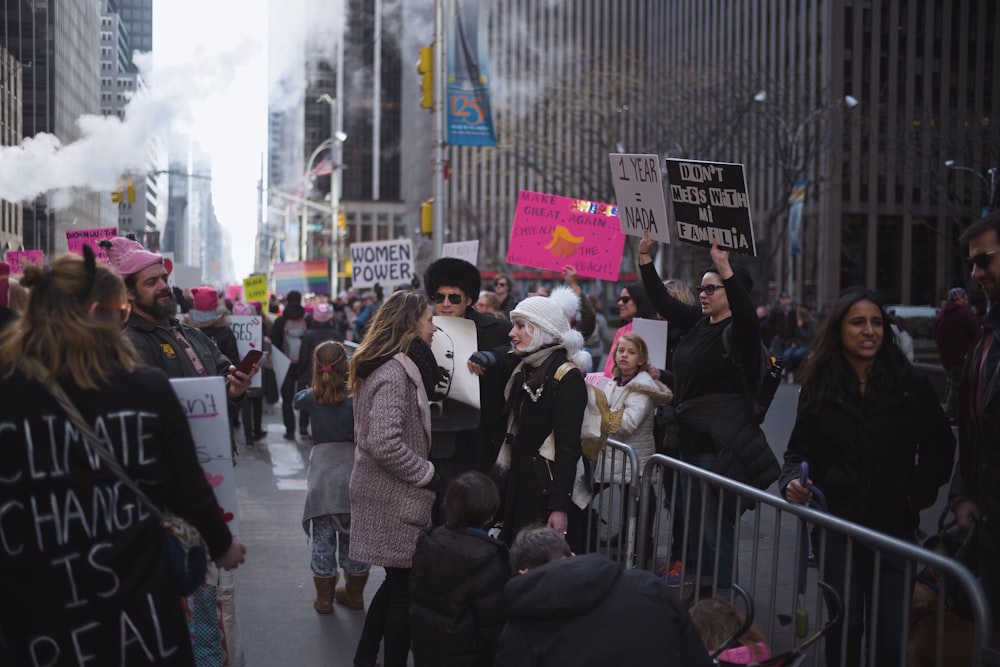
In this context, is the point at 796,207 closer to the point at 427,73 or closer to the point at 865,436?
the point at 427,73

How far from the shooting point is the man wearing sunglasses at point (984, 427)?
3.40 m

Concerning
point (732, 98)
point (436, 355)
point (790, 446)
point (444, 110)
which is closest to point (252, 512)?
point (436, 355)

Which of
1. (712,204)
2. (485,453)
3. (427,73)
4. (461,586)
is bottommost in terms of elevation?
(461,586)

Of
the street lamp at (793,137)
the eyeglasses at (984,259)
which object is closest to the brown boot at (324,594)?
the eyeglasses at (984,259)

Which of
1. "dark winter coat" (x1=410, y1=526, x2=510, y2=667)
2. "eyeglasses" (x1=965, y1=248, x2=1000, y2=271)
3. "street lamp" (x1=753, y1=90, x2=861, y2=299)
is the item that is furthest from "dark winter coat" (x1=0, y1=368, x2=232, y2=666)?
"street lamp" (x1=753, y1=90, x2=861, y2=299)

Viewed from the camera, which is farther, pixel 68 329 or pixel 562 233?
pixel 562 233

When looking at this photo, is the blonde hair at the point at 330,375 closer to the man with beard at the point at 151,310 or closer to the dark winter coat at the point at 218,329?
the man with beard at the point at 151,310

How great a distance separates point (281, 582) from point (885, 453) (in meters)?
4.16

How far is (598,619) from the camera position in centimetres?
307

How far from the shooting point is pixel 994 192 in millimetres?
25062

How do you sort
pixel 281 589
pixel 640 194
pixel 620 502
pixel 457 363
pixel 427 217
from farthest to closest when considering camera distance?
pixel 427 217 < pixel 640 194 < pixel 281 589 < pixel 620 502 < pixel 457 363

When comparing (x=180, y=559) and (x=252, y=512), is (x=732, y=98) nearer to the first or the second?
(x=252, y=512)

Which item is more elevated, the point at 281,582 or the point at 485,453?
the point at 485,453

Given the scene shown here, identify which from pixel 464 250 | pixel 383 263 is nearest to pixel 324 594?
pixel 464 250
